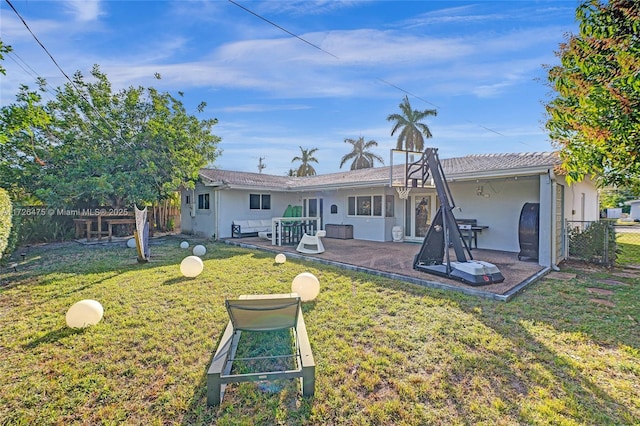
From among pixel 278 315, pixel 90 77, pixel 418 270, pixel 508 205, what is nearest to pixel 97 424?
pixel 278 315

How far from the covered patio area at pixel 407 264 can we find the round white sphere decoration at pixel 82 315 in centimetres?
511

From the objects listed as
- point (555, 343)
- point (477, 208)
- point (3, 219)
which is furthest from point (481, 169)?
point (3, 219)

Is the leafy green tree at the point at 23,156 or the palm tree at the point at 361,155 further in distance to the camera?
the palm tree at the point at 361,155

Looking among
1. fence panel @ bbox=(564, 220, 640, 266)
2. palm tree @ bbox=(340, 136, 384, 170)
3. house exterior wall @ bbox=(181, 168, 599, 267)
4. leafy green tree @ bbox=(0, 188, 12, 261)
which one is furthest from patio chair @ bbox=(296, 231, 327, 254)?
palm tree @ bbox=(340, 136, 384, 170)

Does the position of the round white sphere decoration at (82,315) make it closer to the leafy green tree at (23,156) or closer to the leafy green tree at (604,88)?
the leafy green tree at (604,88)

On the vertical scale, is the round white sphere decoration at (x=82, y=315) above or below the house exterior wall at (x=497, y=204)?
below

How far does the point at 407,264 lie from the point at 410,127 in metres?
22.2

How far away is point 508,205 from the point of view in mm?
9977

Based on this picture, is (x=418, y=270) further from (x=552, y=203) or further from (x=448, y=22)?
(x=448, y=22)

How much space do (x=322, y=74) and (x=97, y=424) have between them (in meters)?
9.62

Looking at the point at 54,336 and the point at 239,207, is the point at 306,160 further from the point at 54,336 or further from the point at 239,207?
the point at 54,336

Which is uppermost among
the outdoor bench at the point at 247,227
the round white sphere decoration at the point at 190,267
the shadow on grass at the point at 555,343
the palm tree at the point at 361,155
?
the palm tree at the point at 361,155

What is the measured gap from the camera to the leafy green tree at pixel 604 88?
238cm

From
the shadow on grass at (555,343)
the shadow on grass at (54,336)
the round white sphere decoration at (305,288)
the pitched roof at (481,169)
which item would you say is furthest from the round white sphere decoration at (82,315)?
the pitched roof at (481,169)
